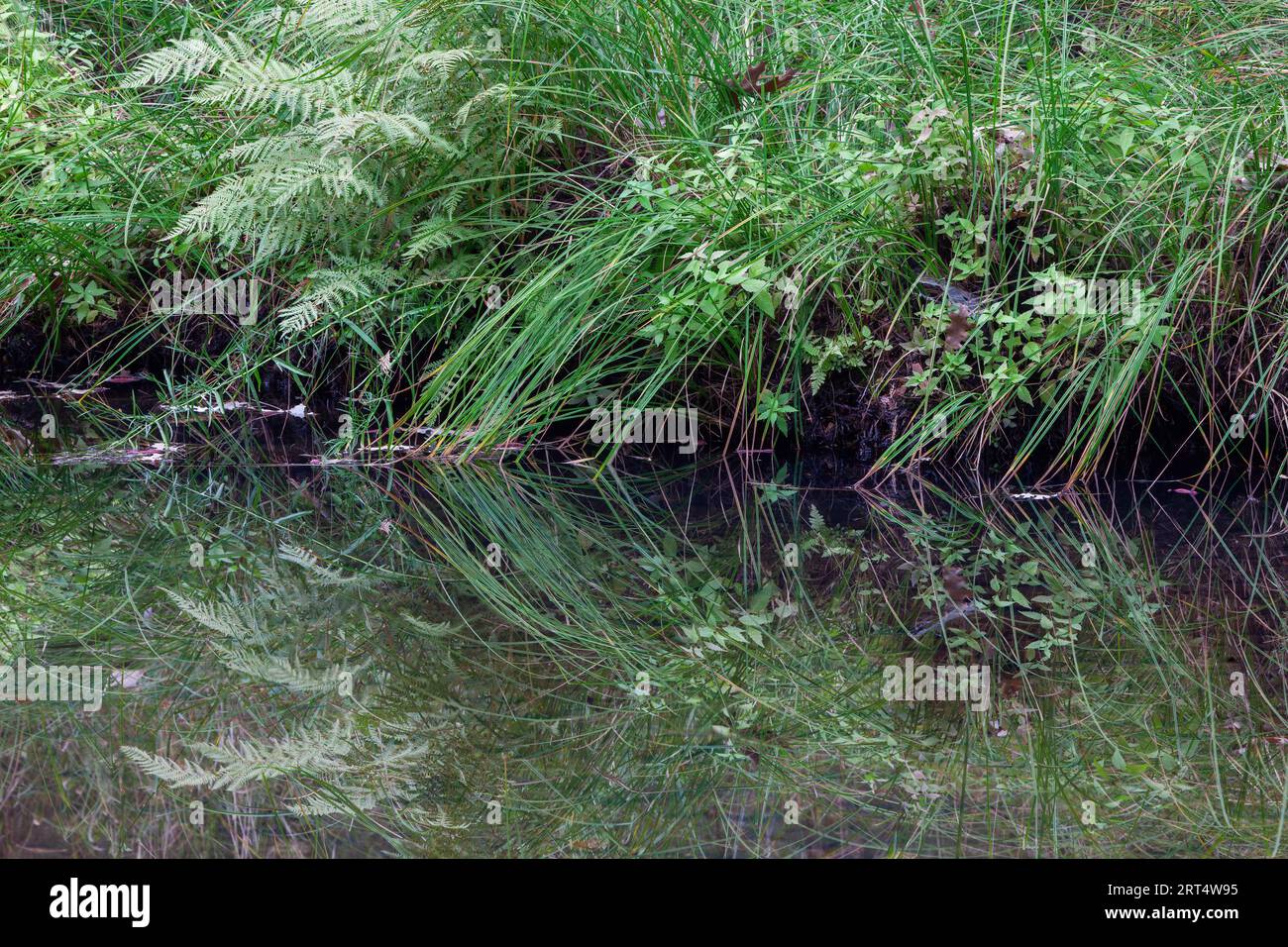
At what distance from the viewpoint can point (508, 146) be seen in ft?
13.5

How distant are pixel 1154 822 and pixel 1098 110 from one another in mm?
2650

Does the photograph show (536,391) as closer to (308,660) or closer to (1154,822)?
(308,660)

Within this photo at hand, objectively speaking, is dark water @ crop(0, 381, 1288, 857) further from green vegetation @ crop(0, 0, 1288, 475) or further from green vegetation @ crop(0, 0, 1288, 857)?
green vegetation @ crop(0, 0, 1288, 475)

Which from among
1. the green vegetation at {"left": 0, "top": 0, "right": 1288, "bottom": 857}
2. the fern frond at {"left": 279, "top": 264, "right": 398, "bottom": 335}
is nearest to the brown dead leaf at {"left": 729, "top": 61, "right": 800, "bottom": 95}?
the green vegetation at {"left": 0, "top": 0, "right": 1288, "bottom": 857}

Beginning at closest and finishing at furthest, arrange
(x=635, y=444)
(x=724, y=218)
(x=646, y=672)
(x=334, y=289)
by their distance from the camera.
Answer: (x=646, y=672) < (x=724, y=218) < (x=334, y=289) < (x=635, y=444)

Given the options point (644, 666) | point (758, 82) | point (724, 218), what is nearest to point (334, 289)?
point (724, 218)

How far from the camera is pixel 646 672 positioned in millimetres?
2096

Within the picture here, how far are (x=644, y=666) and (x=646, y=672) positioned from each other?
4 cm

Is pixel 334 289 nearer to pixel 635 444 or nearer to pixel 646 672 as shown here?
pixel 635 444

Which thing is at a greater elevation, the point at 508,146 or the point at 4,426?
the point at 508,146

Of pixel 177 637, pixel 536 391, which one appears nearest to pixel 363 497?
pixel 536 391

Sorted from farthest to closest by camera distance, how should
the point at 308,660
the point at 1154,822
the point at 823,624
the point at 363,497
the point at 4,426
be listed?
1. the point at 4,426
2. the point at 363,497
3. the point at 823,624
4. the point at 308,660
5. the point at 1154,822

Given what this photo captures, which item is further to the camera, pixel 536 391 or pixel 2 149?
pixel 2 149

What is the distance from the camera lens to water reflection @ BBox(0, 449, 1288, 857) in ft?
5.02
